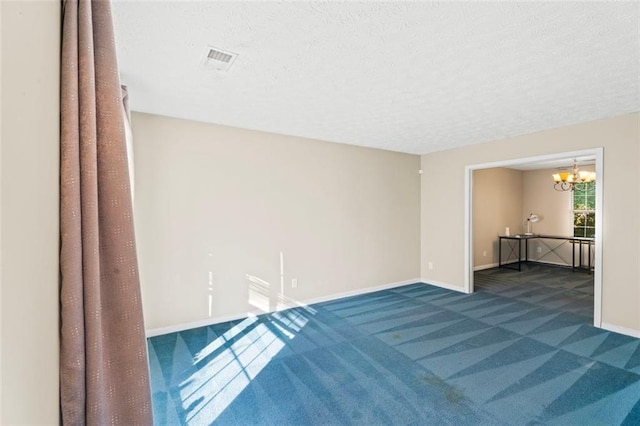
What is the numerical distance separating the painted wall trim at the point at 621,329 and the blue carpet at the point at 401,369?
0.11 metres

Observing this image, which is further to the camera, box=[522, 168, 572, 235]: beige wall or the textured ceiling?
box=[522, 168, 572, 235]: beige wall

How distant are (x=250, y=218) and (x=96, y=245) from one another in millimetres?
3079

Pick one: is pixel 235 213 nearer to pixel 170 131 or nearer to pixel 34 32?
pixel 170 131

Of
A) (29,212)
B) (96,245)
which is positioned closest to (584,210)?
(96,245)

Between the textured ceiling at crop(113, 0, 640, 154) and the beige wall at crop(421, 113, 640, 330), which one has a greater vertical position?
the textured ceiling at crop(113, 0, 640, 154)

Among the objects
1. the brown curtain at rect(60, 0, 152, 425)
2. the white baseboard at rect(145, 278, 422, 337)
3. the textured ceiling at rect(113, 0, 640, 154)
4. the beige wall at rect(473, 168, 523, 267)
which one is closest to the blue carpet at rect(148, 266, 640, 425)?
the white baseboard at rect(145, 278, 422, 337)

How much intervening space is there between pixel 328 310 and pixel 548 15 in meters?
3.54

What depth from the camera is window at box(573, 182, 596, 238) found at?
668 centimetres

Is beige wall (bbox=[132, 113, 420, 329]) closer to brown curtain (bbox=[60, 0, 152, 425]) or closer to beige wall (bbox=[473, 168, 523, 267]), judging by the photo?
beige wall (bbox=[473, 168, 523, 267])


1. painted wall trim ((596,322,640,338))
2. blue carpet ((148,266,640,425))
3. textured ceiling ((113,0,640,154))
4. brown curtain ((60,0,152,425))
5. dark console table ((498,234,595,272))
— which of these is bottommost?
blue carpet ((148,266,640,425))

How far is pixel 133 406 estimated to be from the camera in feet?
2.48

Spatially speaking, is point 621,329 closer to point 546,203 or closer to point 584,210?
point 584,210

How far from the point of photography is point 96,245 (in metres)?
0.68

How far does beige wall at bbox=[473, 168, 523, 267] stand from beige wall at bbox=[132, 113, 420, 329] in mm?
2582
